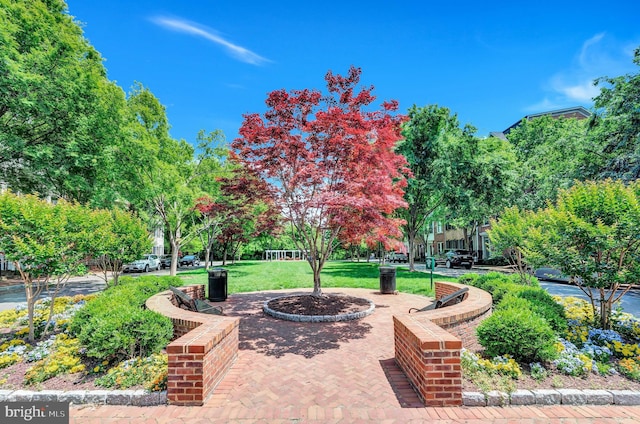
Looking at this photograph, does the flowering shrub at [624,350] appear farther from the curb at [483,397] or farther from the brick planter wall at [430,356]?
the brick planter wall at [430,356]

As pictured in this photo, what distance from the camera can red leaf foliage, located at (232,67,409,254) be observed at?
740 cm

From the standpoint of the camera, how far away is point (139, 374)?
3957 millimetres

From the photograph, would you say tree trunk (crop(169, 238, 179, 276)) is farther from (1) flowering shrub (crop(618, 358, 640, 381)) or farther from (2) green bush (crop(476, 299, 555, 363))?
(1) flowering shrub (crop(618, 358, 640, 381))

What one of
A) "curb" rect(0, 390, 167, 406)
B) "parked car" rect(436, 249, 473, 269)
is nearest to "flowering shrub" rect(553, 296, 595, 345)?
"curb" rect(0, 390, 167, 406)

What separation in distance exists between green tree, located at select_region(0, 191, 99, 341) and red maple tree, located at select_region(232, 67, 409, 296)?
403 cm

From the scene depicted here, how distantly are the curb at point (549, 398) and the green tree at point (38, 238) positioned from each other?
22.0 ft

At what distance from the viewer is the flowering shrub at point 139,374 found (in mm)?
3766

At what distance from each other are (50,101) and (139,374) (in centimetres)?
1409

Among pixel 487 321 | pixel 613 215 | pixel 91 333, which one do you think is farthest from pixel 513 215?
pixel 91 333

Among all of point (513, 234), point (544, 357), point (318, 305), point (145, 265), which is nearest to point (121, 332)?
point (318, 305)

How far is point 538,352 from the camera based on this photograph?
13.6 ft

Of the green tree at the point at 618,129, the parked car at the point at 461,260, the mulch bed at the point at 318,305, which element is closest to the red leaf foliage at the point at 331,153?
the mulch bed at the point at 318,305

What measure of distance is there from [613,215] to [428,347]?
14.7ft

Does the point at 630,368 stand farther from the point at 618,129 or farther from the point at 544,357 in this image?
the point at 618,129
